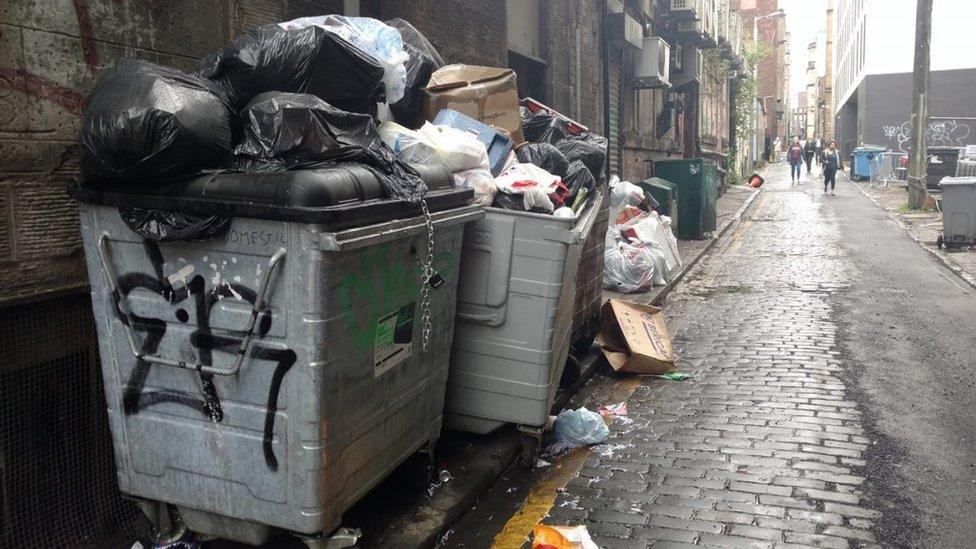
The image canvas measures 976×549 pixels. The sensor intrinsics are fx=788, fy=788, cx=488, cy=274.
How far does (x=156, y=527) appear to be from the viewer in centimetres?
326

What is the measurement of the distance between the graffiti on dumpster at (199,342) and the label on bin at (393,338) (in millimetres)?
474

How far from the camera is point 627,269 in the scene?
952 cm

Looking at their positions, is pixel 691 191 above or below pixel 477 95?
below

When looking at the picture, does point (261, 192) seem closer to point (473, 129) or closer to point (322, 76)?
point (322, 76)

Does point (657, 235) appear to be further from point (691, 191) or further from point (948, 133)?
point (948, 133)

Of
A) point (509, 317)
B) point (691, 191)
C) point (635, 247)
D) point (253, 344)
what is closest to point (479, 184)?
point (509, 317)

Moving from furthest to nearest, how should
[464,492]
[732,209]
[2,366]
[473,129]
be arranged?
[732,209]
[473,129]
[464,492]
[2,366]

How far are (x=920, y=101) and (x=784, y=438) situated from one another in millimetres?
16503

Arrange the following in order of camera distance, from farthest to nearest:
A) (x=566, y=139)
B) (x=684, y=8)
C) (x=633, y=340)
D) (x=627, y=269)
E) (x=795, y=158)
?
(x=795, y=158), (x=684, y=8), (x=627, y=269), (x=633, y=340), (x=566, y=139)

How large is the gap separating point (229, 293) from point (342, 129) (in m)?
0.87

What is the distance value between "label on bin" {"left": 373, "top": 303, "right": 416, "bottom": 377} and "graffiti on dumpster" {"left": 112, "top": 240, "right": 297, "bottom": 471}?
0.47 m

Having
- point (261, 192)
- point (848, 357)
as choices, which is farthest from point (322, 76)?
point (848, 357)

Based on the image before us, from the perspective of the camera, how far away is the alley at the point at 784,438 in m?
3.82

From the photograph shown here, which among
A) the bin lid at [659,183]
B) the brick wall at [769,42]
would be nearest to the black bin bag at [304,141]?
the bin lid at [659,183]
